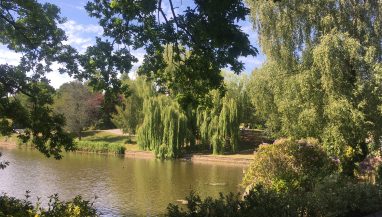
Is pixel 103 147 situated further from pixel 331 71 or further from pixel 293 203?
pixel 293 203

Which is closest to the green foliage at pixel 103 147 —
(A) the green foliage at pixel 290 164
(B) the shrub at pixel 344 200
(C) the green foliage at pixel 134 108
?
(C) the green foliage at pixel 134 108

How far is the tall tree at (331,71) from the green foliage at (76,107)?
1213 inches

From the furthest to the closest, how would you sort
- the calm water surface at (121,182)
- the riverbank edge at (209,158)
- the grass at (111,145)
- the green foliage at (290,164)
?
1. the grass at (111,145)
2. the riverbank edge at (209,158)
3. the calm water surface at (121,182)
4. the green foliage at (290,164)

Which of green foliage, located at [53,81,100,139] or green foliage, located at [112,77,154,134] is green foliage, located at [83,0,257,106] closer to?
green foliage, located at [112,77,154,134]

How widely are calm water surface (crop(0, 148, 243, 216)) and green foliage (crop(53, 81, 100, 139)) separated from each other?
17.5 meters

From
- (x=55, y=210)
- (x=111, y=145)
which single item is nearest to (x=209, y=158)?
(x=111, y=145)

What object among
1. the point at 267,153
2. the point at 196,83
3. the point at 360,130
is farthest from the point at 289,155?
the point at 196,83

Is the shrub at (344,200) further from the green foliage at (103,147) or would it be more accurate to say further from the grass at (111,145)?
the grass at (111,145)

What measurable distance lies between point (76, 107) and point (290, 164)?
36.5 metres

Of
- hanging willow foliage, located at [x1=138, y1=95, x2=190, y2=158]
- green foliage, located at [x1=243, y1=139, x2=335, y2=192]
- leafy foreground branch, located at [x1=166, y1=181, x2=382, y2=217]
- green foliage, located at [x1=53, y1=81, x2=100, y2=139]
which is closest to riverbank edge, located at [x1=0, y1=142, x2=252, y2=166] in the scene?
hanging willow foliage, located at [x1=138, y1=95, x2=190, y2=158]

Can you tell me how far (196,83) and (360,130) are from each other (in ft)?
31.1

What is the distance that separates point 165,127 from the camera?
3170 cm

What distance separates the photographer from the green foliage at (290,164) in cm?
1220

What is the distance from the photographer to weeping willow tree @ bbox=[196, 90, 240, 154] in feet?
106
